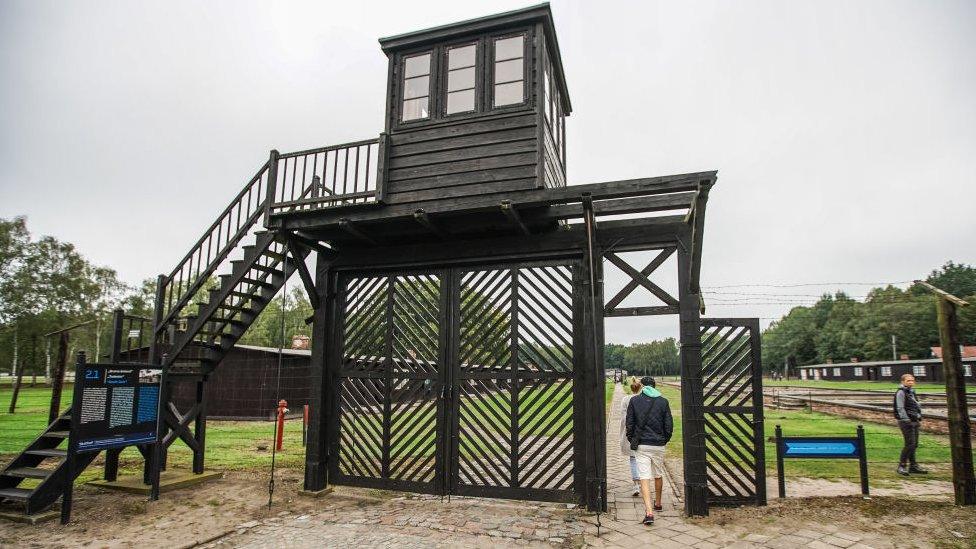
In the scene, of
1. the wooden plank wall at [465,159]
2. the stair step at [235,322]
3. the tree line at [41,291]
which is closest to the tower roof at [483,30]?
the wooden plank wall at [465,159]

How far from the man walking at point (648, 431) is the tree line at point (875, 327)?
56.7 meters

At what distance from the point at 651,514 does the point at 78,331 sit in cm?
5812

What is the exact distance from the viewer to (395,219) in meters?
7.95

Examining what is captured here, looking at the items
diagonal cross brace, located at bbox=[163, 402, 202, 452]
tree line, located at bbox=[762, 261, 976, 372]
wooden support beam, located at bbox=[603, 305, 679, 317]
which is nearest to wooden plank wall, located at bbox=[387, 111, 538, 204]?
wooden support beam, located at bbox=[603, 305, 679, 317]

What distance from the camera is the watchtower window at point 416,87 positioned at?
28.1 ft

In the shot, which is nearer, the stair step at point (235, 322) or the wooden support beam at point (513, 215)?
the wooden support beam at point (513, 215)

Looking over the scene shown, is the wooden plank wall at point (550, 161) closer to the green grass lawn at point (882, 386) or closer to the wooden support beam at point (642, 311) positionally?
the wooden support beam at point (642, 311)

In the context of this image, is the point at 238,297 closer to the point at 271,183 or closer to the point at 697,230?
the point at 271,183

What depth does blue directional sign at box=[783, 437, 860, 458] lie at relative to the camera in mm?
7652

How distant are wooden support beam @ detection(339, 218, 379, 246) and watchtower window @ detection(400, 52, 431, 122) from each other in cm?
199

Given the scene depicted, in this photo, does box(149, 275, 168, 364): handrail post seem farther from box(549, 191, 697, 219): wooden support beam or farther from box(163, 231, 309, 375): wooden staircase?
box(549, 191, 697, 219): wooden support beam

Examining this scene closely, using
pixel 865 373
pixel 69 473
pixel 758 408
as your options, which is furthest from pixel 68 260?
pixel 865 373

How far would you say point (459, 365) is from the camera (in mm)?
8312

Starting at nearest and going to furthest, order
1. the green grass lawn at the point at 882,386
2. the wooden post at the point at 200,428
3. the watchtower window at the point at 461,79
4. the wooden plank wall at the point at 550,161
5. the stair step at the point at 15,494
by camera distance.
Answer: the stair step at the point at 15,494
the wooden plank wall at the point at 550,161
the watchtower window at the point at 461,79
the wooden post at the point at 200,428
the green grass lawn at the point at 882,386
